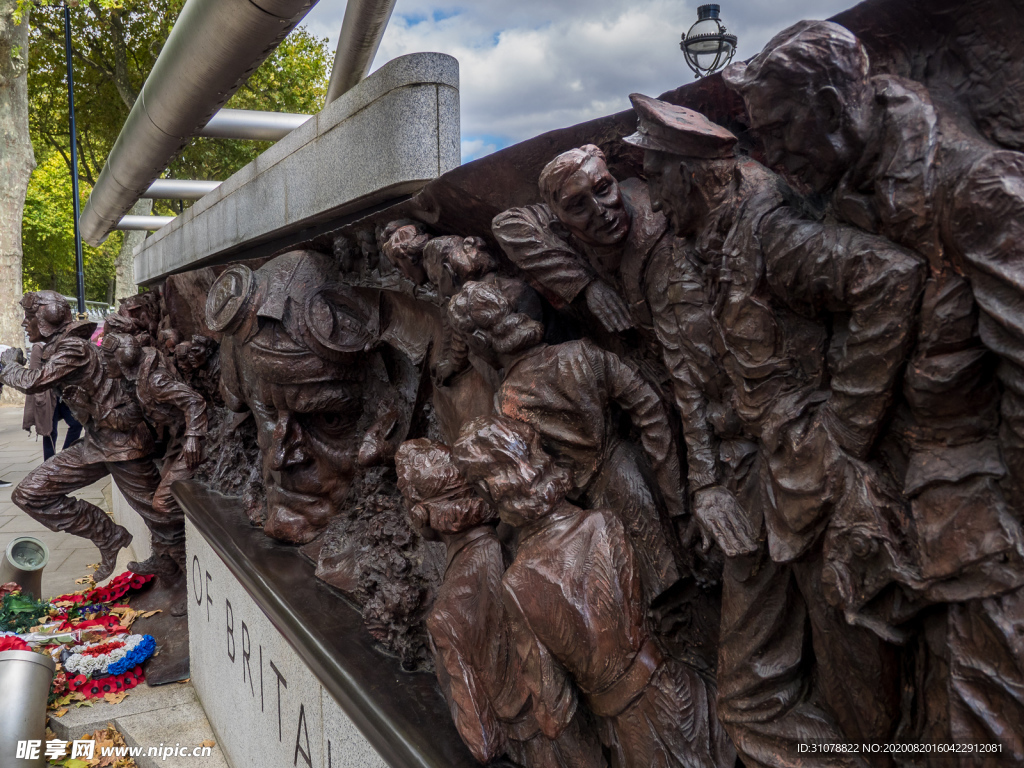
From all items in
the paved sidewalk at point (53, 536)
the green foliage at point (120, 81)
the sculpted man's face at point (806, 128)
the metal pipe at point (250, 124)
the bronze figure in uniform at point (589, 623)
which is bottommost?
the paved sidewalk at point (53, 536)

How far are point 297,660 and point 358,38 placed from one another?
4.37m

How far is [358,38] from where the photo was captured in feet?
17.5

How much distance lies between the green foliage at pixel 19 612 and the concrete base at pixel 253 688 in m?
1.71

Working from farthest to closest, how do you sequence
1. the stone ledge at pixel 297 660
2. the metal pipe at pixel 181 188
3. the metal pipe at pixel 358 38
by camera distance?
the metal pipe at pixel 181 188 < the metal pipe at pixel 358 38 < the stone ledge at pixel 297 660

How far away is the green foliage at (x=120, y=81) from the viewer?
1670cm

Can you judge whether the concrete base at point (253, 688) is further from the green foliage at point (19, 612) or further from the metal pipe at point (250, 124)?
the metal pipe at point (250, 124)

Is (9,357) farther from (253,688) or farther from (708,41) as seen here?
(708,41)

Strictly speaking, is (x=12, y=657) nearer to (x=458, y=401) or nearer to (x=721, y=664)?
(x=458, y=401)

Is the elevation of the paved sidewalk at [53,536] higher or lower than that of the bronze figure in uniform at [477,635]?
lower

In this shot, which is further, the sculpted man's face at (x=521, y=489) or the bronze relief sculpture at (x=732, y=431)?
the sculpted man's face at (x=521, y=489)

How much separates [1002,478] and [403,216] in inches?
92.5

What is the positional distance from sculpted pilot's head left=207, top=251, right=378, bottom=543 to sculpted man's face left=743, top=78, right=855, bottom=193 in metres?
2.63

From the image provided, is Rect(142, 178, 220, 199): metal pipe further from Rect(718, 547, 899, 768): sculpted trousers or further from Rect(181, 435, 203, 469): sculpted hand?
Rect(718, 547, 899, 768): sculpted trousers

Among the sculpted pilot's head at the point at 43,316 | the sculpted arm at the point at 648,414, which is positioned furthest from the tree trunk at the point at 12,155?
the sculpted arm at the point at 648,414
